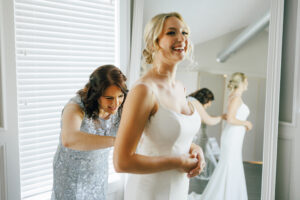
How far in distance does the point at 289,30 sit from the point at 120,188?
181 centimetres

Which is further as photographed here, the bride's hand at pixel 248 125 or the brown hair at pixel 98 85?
the bride's hand at pixel 248 125

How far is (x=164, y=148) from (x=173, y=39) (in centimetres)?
47

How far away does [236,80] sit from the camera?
6.33 feet

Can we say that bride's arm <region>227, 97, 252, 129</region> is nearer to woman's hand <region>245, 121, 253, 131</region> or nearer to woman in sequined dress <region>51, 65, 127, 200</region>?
woman's hand <region>245, 121, 253, 131</region>

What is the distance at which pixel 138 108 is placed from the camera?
102 cm

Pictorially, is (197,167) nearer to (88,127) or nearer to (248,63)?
(88,127)

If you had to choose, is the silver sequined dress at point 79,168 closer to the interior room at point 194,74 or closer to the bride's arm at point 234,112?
the interior room at point 194,74

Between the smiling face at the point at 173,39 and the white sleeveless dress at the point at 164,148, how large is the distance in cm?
23

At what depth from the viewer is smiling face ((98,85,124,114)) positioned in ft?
4.89

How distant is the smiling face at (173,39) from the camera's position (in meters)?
1.15

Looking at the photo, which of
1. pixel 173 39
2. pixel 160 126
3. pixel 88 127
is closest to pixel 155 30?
pixel 173 39

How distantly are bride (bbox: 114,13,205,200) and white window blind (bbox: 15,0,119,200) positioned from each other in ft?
3.03

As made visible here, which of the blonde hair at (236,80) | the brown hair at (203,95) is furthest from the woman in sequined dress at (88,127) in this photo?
the blonde hair at (236,80)

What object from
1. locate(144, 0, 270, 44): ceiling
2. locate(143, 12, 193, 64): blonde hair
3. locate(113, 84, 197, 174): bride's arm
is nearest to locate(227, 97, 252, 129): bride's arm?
locate(144, 0, 270, 44): ceiling
